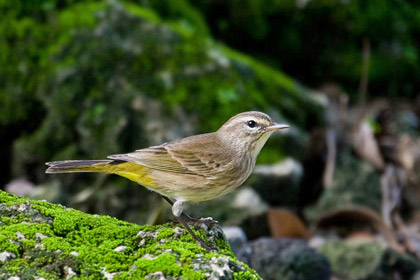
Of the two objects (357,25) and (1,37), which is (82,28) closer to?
(1,37)

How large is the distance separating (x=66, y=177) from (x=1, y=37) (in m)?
2.20

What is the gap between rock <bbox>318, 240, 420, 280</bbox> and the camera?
24.4 ft

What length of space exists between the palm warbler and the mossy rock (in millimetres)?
542

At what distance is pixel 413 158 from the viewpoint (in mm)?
9742

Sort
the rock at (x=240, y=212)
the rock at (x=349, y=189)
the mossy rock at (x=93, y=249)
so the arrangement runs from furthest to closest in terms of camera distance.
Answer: the rock at (x=349, y=189)
the rock at (x=240, y=212)
the mossy rock at (x=93, y=249)

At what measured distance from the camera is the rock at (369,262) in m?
7.44

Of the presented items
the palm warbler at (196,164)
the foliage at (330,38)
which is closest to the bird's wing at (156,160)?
the palm warbler at (196,164)

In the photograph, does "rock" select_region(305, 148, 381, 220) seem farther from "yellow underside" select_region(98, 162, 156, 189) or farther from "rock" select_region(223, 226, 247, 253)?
"yellow underside" select_region(98, 162, 156, 189)

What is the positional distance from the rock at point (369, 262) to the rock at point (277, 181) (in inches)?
45.2

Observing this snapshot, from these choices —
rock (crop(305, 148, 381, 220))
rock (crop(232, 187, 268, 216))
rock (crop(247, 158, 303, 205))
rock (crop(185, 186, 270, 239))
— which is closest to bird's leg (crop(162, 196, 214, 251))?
rock (crop(185, 186, 270, 239))

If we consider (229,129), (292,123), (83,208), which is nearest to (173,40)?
(292,123)

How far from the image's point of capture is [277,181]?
8516 millimetres

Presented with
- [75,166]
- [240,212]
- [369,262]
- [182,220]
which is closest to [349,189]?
[369,262]

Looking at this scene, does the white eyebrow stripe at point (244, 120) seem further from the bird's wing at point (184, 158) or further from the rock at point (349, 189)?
the rock at point (349, 189)
